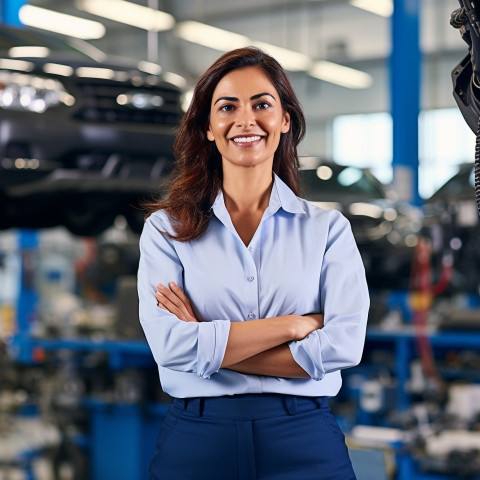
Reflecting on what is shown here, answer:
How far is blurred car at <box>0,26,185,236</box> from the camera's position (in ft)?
12.6

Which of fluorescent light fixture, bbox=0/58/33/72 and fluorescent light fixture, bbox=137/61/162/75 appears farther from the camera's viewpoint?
fluorescent light fixture, bbox=137/61/162/75

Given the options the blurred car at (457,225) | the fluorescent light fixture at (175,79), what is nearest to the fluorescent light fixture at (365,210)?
the blurred car at (457,225)

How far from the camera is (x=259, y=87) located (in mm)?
1544

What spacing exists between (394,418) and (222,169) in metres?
3.88

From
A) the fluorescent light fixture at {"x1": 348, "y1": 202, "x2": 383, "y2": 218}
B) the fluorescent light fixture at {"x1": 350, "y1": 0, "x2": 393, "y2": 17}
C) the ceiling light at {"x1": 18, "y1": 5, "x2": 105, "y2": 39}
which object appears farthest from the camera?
the fluorescent light fixture at {"x1": 350, "y1": 0, "x2": 393, "y2": 17}

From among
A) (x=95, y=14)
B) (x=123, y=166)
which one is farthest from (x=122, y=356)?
(x=95, y=14)

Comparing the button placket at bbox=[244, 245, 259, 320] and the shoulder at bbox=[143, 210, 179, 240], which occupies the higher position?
the shoulder at bbox=[143, 210, 179, 240]

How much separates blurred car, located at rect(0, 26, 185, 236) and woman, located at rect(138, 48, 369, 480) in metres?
2.36

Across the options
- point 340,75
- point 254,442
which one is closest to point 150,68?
point 254,442

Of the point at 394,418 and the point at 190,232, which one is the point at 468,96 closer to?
the point at 190,232

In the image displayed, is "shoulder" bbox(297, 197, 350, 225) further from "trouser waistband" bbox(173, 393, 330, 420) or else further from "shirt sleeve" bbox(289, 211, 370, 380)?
"trouser waistband" bbox(173, 393, 330, 420)

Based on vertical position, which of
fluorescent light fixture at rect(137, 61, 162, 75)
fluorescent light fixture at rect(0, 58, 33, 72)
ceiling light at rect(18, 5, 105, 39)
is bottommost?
fluorescent light fixture at rect(0, 58, 33, 72)

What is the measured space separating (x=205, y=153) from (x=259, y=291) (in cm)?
28

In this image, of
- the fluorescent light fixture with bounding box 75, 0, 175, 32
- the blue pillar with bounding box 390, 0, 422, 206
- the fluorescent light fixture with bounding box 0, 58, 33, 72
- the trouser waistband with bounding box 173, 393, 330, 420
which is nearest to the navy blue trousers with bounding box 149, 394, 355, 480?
the trouser waistband with bounding box 173, 393, 330, 420
